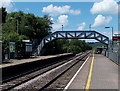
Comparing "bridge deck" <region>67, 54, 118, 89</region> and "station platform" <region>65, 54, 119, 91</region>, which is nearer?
"station platform" <region>65, 54, 119, 91</region>

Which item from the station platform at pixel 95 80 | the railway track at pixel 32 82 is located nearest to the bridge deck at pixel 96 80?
the station platform at pixel 95 80

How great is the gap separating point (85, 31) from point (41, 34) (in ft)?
75.7

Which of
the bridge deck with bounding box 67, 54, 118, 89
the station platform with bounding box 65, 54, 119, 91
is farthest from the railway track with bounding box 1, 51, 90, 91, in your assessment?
the bridge deck with bounding box 67, 54, 118, 89

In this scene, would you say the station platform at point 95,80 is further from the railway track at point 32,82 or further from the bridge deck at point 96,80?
the railway track at point 32,82

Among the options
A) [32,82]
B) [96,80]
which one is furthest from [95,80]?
[32,82]

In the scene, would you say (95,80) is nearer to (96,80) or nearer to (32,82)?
(96,80)

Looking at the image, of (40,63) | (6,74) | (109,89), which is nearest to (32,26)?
(40,63)

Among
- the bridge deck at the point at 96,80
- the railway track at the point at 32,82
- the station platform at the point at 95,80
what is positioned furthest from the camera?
the railway track at the point at 32,82

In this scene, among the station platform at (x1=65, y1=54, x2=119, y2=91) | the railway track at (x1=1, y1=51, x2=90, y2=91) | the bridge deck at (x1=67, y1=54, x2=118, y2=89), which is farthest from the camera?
the railway track at (x1=1, y1=51, x2=90, y2=91)

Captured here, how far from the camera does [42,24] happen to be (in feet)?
345

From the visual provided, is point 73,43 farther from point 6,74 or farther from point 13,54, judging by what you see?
point 6,74

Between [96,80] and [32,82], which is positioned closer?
[32,82]

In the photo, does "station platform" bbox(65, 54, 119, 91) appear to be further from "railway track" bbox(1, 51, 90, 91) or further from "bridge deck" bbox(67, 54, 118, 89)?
"railway track" bbox(1, 51, 90, 91)

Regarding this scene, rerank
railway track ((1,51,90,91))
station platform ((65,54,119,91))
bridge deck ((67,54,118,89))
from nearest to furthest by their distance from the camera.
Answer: station platform ((65,54,119,91)) → bridge deck ((67,54,118,89)) → railway track ((1,51,90,91))
